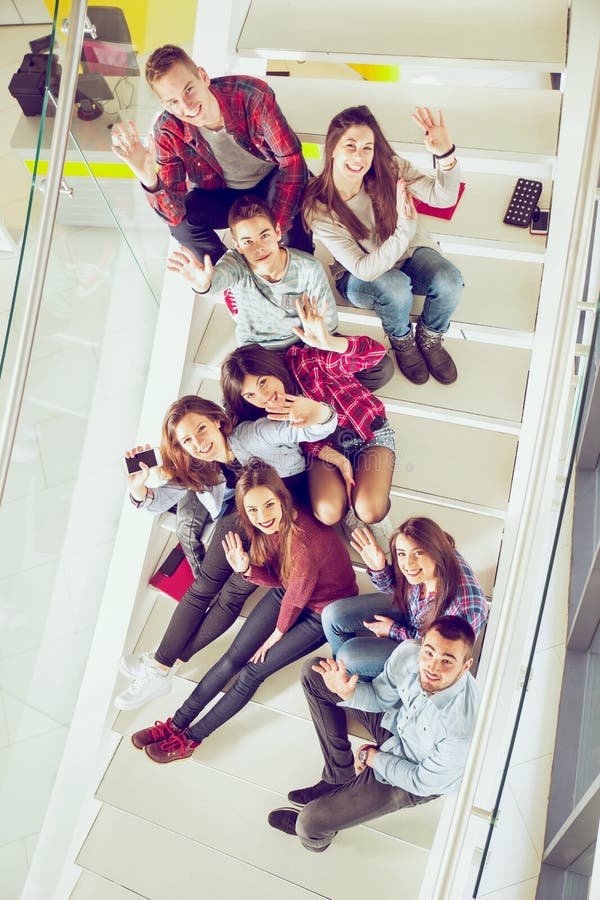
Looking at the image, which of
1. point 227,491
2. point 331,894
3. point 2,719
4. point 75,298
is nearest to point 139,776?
point 2,719

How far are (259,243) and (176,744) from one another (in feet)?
6.53

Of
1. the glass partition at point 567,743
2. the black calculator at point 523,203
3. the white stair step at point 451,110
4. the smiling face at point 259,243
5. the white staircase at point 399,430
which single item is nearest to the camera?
the smiling face at point 259,243

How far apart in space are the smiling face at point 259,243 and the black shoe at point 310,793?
6.30 feet

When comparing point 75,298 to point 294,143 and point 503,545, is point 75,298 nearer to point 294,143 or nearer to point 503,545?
point 294,143

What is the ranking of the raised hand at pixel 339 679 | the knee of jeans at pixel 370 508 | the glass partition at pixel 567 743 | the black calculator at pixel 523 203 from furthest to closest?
the glass partition at pixel 567 743
the black calculator at pixel 523 203
the knee of jeans at pixel 370 508
the raised hand at pixel 339 679

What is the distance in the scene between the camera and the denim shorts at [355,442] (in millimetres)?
3027

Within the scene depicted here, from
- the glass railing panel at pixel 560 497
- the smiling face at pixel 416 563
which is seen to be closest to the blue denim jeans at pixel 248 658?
the smiling face at pixel 416 563

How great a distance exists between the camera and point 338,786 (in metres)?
2.93

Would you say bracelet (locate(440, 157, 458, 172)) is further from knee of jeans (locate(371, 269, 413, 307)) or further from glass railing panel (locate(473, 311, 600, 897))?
glass railing panel (locate(473, 311, 600, 897))

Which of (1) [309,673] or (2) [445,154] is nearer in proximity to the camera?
(2) [445,154]

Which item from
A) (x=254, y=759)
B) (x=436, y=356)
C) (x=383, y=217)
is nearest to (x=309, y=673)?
(x=254, y=759)

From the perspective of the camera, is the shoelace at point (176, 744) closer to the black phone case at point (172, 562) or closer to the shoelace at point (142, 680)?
the shoelace at point (142, 680)

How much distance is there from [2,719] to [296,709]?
1.17 meters

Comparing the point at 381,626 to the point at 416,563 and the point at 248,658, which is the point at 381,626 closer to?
the point at 416,563
